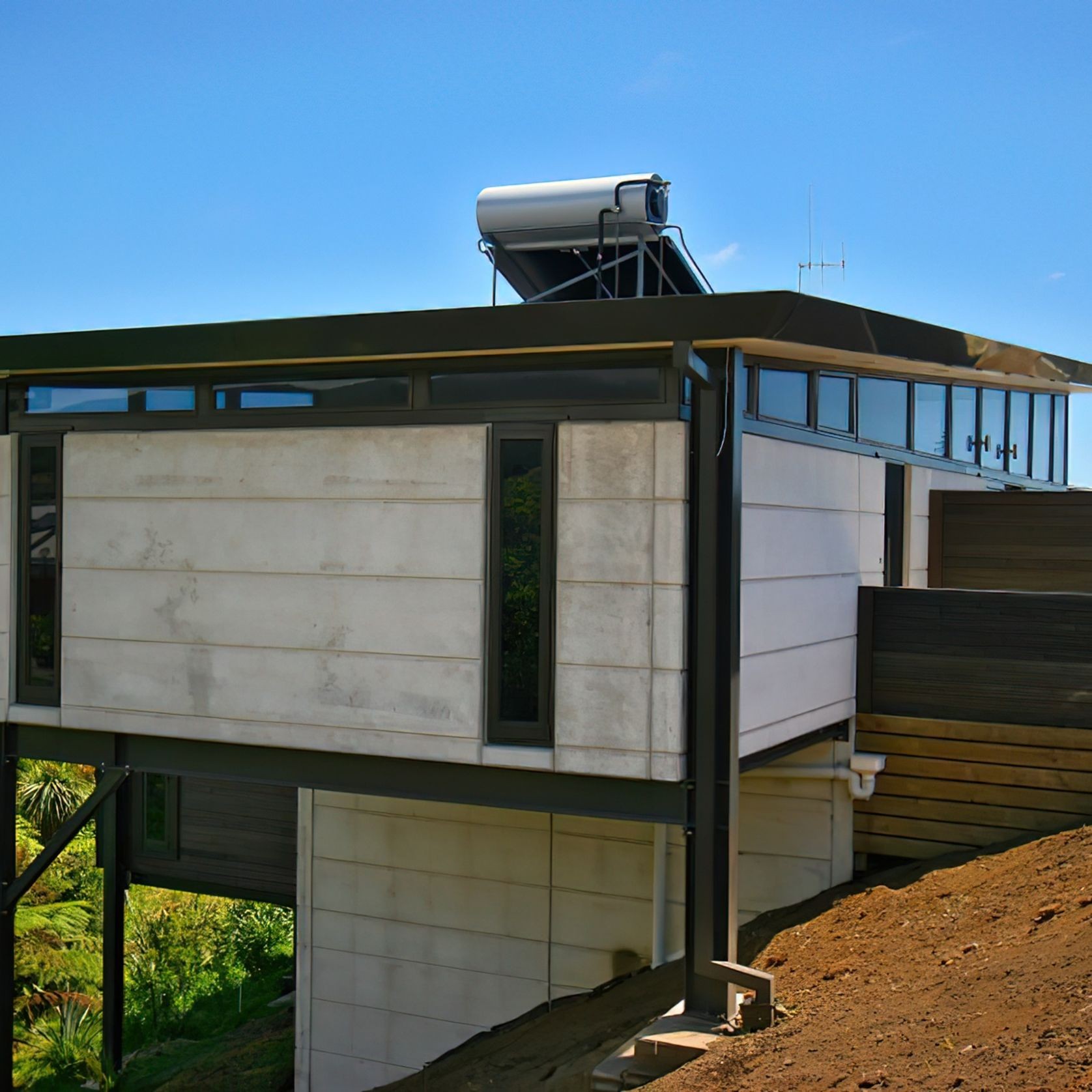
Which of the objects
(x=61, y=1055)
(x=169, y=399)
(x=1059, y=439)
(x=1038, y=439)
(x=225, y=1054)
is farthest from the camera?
(x=1059, y=439)

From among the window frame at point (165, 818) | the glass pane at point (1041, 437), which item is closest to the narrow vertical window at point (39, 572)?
the window frame at point (165, 818)

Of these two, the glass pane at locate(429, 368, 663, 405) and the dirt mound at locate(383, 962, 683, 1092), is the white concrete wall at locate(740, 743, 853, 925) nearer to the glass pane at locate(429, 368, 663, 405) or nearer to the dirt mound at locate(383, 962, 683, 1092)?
the dirt mound at locate(383, 962, 683, 1092)

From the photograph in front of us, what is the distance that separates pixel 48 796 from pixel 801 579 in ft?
59.2

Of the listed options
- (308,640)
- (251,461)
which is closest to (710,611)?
(308,640)

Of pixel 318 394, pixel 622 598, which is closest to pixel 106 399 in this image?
pixel 318 394

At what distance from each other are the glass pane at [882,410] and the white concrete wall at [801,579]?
0.95 feet

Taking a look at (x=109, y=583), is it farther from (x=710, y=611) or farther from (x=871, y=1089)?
(x=871, y=1089)

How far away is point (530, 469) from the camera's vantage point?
7.90 meters

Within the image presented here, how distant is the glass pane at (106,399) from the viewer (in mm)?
9039

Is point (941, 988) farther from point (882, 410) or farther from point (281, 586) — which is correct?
point (882, 410)

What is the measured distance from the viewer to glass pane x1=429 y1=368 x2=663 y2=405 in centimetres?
766

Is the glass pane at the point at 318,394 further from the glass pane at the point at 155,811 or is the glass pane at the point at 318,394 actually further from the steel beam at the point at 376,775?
the glass pane at the point at 155,811

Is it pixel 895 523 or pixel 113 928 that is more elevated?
pixel 895 523

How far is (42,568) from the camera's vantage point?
375 inches
